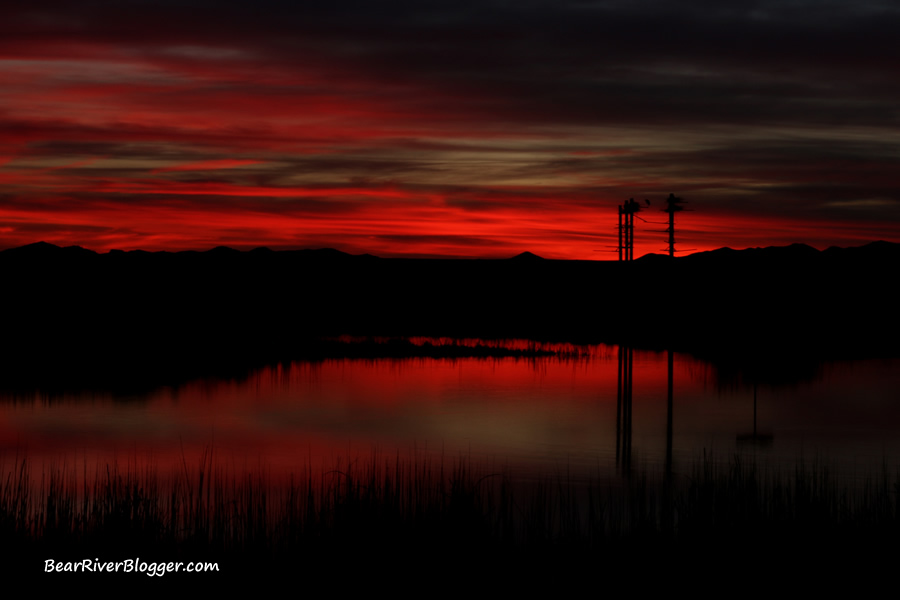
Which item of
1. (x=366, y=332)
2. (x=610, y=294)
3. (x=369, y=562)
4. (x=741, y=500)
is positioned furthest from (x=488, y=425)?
(x=610, y=294)

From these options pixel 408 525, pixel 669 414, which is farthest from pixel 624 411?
pixel 408 525

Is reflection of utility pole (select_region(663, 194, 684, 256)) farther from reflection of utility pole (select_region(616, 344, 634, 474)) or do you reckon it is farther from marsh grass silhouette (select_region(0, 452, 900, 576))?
marsh grass silhouette (select_region(0, 452, 900, 576))

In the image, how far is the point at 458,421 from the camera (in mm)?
23234

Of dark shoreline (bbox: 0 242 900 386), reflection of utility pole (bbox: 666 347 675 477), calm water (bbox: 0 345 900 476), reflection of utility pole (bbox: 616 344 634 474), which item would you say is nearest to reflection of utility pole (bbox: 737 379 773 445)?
calm water (bbox: 0 345 900 476)

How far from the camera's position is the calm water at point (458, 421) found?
18.7 meters

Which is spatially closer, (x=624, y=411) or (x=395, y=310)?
(x=624, y=411)

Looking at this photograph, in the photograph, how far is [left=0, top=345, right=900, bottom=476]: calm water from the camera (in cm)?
1869

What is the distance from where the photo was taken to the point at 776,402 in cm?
2730

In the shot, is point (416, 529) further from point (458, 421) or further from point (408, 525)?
point (458, 421)

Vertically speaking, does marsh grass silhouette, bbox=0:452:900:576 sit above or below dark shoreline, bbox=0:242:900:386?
below

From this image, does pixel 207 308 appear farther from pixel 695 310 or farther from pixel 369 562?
pixel 369 562

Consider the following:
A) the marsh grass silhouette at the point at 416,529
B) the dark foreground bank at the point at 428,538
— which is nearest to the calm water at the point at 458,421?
the marsh grass silhouette at the point at 416,529

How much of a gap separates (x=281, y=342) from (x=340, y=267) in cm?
8247

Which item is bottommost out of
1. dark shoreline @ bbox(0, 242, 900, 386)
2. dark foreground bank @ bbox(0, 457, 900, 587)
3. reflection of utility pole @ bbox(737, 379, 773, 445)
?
reflection of utility pole @ bbox(737, 379, 773, 445)
